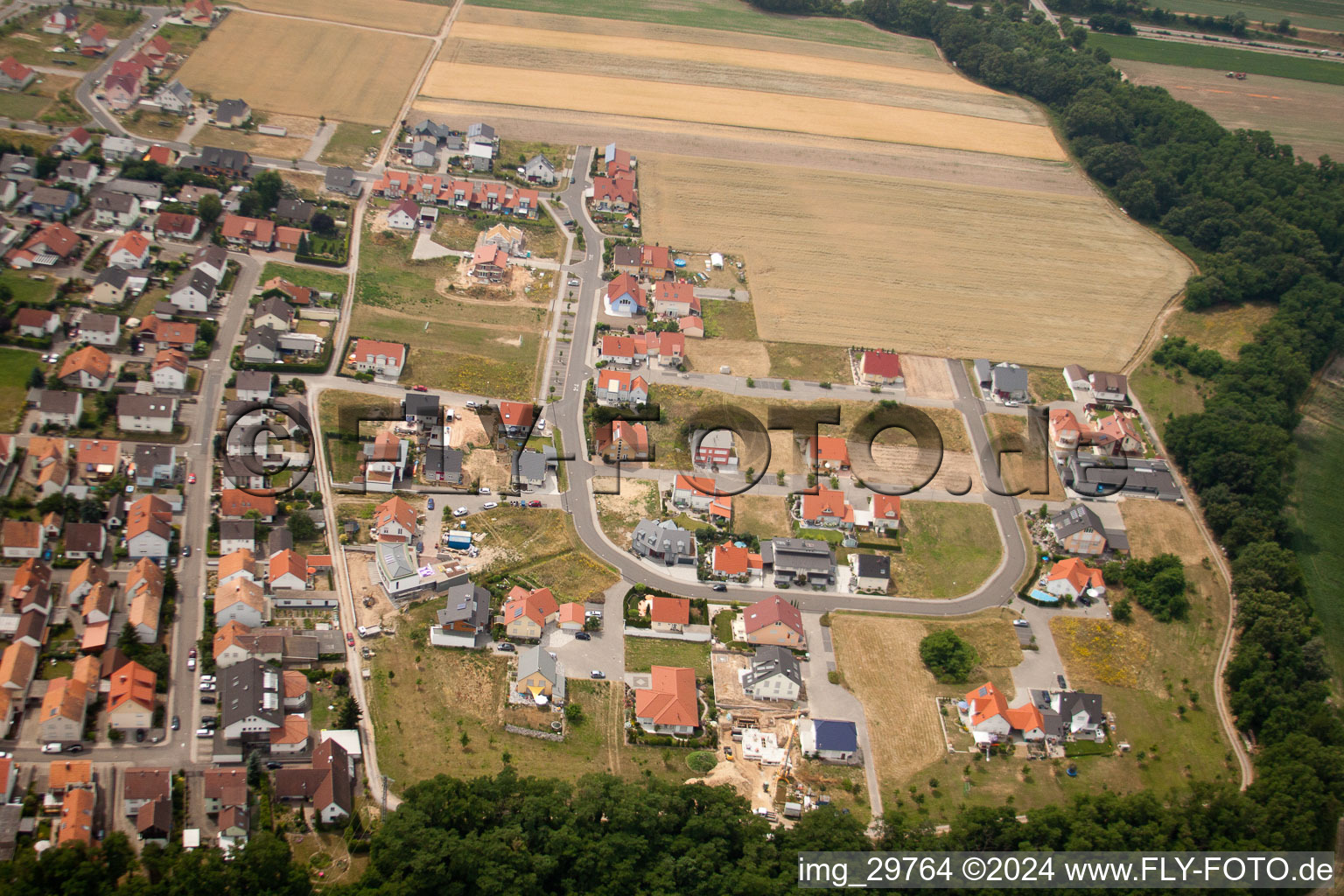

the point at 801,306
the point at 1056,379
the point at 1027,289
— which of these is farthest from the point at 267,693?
the point at 1027,289

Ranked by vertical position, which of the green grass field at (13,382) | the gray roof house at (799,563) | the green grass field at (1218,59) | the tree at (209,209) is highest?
the green grass field at (1218,59)

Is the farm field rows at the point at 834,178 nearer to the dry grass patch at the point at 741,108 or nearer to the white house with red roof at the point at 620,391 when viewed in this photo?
the dry grass patch at the point at 741,108

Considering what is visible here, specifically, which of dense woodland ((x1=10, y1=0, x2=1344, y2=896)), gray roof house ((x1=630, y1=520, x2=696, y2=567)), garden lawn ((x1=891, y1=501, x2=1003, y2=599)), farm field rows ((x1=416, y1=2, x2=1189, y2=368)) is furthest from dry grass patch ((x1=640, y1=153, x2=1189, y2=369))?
gray roof house ((x1=630, y1=520, x2=696, y2=567))

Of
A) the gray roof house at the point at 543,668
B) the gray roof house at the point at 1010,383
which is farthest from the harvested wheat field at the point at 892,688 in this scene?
the gray roof house at the point at 1010,383

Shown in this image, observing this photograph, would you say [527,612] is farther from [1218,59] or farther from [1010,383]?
[1218,59]

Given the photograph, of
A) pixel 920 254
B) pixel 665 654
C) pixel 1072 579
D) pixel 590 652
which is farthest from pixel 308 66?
pixel 1072 579
